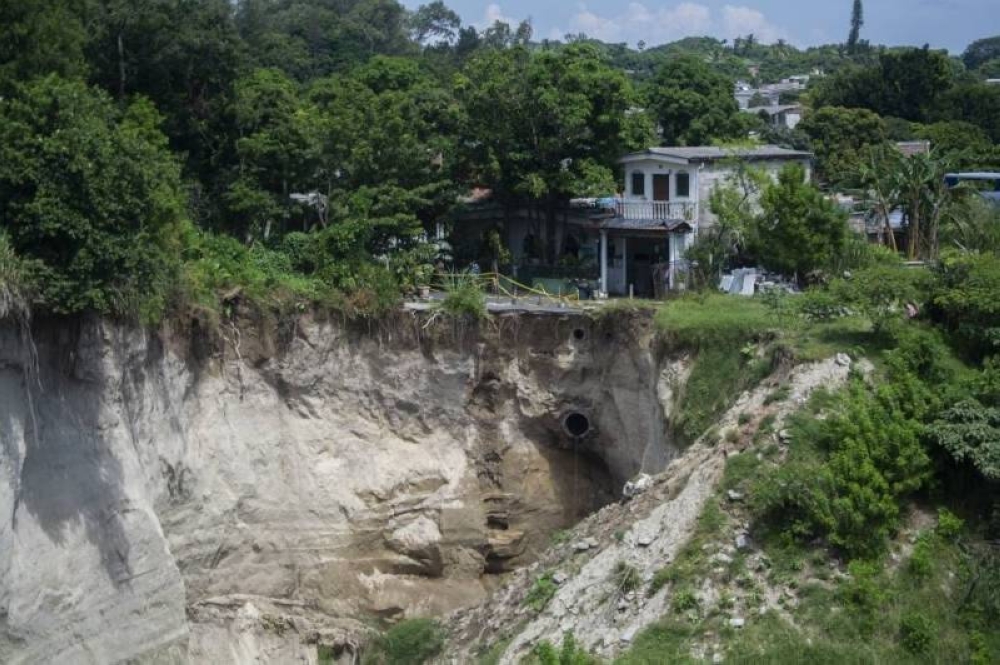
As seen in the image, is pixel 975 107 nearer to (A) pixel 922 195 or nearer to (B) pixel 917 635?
(A) pixel 922 195

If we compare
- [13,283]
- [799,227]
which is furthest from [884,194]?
[13,283]

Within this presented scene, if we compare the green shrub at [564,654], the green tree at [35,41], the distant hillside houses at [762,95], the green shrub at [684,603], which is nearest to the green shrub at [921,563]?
the green shrub at [684,603]

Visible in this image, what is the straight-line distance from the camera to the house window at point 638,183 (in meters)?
36.1

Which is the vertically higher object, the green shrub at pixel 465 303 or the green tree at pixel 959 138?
the green tree at pixel 959 138

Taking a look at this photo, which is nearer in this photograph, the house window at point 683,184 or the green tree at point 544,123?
the green tree at point 544,123

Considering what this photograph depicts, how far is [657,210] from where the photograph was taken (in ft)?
116

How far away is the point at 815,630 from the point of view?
20156 mm

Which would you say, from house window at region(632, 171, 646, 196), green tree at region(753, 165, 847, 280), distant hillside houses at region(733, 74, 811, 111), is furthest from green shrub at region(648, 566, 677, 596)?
distant hillside houses at region(733, 74, 811, 111)

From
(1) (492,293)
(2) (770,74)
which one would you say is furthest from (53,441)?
(2) (770,74)

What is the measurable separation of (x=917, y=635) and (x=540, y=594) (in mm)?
6537

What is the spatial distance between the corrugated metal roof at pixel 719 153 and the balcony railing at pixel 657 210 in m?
1.27

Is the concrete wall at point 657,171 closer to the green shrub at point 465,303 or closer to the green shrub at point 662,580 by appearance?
the green shrub at point 465,303

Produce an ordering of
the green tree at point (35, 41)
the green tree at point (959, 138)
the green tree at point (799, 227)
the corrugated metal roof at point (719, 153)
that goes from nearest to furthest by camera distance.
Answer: the green tree at point (35, 41)
the green tree at point (799, 227)
the corrugated metal roof at point (719, 153)
the green tree at point (959, 138)

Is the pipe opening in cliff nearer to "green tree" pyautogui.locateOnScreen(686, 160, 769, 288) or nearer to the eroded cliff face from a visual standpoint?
the eroded cliff face
